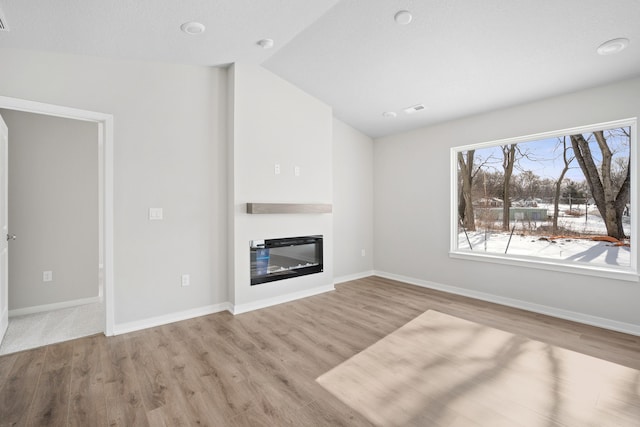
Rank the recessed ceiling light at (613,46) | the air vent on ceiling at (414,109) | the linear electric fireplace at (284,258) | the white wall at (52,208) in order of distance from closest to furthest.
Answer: the recessed ceiling light at (613,46) < the white wall at (52,208) < the linear electric fireplace at (284,258) < the air vent on ceiling at (414,109)

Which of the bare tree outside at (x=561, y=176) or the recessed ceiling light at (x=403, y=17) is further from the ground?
the recessed ceiling light at (x=403, y=17)

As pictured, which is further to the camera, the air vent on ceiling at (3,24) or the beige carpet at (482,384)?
the air vent on ceiling at (3,24)

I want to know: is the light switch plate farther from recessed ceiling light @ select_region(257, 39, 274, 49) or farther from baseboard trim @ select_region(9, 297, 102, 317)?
recessed ceiling light @ select_region(257, 39, 274, 49)

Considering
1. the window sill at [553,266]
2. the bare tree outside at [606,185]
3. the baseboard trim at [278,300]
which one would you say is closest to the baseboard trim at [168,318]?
the baseboard trim at [278,300]

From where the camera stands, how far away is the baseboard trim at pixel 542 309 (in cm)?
302

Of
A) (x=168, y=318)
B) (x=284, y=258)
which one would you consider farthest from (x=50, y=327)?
(x=284, y=258)

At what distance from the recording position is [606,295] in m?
3.11

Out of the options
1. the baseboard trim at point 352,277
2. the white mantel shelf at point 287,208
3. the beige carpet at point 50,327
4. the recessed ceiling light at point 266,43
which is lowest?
the beige carpet at point 50,327

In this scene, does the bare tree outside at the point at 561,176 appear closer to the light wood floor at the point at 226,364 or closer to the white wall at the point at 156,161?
the light wood floor at the point at 226,364

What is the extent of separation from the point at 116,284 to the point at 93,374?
935 millimetres

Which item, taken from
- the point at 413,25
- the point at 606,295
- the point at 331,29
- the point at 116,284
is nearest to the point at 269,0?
the point at 331,29

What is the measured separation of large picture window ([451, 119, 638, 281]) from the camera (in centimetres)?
314

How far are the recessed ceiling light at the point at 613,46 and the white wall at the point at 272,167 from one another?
9.59ft

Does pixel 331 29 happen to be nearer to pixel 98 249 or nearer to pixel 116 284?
pixel 116 284
